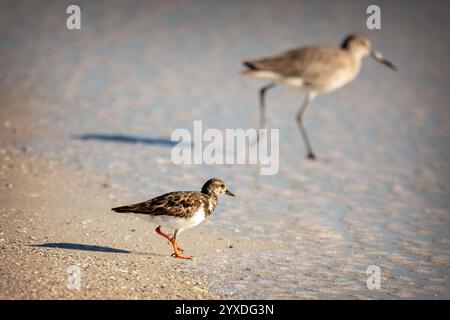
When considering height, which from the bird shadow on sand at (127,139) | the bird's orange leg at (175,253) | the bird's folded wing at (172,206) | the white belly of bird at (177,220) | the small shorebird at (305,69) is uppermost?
the small shorebird at (305,69)

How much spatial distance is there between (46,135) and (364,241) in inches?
228

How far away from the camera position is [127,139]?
40.3 feet

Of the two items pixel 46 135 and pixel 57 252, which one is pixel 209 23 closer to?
pixel 46 135

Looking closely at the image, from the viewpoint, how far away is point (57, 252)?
7258 mm

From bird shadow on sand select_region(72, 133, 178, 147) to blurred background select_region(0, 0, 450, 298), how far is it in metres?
0.03

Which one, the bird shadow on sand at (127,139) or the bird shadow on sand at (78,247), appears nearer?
the bird shadow on sand at (78,247)

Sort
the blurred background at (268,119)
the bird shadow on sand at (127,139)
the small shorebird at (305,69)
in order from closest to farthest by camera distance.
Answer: the blurred background at (268,119) < the bird shadow on sand at (127,139) < the small shorebird at (305,69)

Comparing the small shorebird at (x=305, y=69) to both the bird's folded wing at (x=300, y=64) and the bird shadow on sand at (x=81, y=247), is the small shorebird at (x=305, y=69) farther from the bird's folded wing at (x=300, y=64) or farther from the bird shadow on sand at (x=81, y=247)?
the bird shadow on sand at (x=81, y=247)

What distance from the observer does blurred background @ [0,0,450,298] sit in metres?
8.05

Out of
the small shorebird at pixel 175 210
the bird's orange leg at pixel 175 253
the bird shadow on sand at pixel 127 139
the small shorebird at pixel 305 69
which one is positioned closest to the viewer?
the small shorebird at pixel 175 210

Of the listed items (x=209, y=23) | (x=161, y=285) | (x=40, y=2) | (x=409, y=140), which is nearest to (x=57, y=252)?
(x=161, y=285)

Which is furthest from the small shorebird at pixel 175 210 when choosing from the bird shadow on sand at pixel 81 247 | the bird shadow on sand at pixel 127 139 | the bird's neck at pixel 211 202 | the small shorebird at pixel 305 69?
the small shorebird at pixel 305 69

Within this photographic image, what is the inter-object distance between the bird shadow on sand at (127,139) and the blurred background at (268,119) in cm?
3

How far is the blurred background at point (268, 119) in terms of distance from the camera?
8047 millimetres
